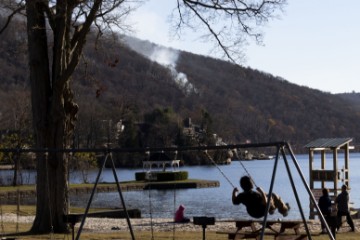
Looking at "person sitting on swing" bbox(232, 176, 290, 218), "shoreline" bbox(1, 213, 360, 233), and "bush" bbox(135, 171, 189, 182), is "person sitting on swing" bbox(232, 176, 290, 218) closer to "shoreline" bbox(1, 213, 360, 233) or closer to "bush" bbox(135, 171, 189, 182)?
"shoreline" bbox(1, 213, 360, 233)

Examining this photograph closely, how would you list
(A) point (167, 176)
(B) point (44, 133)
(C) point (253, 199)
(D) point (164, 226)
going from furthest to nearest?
(A) point (167, 176) < (D) point (164, 226) < (B) point (44, 133) < (C) point (253, 199)

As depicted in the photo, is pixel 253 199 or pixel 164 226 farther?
pixel 164 226

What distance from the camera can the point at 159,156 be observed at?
81312 mm

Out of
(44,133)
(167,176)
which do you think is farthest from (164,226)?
(167,176)

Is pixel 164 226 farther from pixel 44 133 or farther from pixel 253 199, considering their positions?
pixel 253 199

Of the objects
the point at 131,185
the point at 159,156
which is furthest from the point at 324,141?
the point at 159,156

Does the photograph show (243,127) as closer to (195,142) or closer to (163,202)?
(195,142)

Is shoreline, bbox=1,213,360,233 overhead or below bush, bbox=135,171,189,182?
below

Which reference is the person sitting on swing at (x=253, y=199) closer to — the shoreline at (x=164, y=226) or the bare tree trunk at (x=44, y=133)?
the shoreline at (x=164, y=226)

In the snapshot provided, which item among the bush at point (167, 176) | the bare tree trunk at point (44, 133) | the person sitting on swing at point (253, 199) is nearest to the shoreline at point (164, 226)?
the bare tree trunk at point (44, 133)

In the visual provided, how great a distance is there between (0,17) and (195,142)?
292 feet

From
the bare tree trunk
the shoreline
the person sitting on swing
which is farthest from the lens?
the shoreline

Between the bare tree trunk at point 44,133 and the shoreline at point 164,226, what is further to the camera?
the shoreline at point 164,226

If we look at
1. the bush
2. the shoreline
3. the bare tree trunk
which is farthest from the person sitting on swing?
the bush
